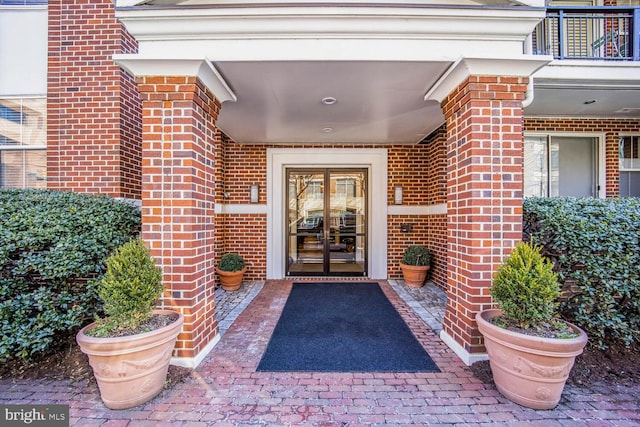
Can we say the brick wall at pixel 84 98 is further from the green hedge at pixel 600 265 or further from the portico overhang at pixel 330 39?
the green hedge at pixel 600 265

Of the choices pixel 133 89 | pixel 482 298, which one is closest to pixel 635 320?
pixel 482 298

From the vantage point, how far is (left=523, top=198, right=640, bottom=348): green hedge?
8.70 ft

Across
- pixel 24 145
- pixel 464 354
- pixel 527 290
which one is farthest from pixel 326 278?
pixel 24 145

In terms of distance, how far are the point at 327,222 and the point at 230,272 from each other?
7.07ft

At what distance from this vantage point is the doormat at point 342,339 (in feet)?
8.96

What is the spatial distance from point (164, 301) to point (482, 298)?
2.85m

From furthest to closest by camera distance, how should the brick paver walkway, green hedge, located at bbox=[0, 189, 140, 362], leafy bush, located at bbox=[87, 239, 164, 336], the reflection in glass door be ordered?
the reflection in glass door → green hedge, located at bbox=[0, 189, 140, 362] → leafy bush, located at bbox=[87, 239, 164, 336] → the brick paver walkway

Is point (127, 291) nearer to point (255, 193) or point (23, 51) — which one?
point (255, 193)

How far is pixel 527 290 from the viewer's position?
2.20m

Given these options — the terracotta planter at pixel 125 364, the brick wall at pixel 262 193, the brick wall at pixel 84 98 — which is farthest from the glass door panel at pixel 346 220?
the terracotta planter at pixel 125 364

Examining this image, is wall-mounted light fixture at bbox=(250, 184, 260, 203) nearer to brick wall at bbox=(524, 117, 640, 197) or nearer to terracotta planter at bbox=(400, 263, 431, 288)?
Result: terracotta planter at bbox=(400, 263, 431, 288)

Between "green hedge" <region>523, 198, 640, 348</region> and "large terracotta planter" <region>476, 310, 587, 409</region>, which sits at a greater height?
"green hedge" <region>523, 198, 640, 348</region>

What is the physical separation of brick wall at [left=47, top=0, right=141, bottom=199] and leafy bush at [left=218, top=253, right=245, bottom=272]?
205cm

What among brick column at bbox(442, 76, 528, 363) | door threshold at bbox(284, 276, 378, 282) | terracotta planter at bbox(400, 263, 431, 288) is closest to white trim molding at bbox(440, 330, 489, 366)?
brick column at bbox(442, 76, 528, 363)
